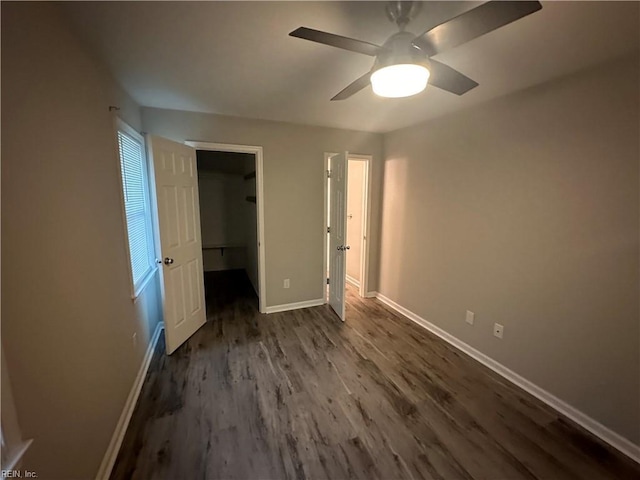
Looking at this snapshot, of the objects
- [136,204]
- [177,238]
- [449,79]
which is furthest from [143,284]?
[449,79]

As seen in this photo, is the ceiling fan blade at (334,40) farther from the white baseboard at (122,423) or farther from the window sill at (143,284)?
the white baseboard at (122,423)

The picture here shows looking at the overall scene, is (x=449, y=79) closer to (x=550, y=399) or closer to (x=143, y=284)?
(x=550, y=399)

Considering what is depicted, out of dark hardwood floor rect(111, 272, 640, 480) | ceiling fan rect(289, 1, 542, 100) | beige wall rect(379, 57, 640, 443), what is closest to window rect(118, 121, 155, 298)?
dark hardwood floor rect(111, 272, 640, 480)

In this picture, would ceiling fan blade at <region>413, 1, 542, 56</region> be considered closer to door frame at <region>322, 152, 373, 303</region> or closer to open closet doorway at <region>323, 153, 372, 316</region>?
open closet doorway at <region>323, 153, 372, 316</region>

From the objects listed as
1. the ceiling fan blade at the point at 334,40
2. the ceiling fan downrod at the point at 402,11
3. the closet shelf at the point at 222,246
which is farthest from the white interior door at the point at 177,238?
the closet shelf at the point at 222,246

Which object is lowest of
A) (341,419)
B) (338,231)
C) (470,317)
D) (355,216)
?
(341,419)

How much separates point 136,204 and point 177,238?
1.49ft

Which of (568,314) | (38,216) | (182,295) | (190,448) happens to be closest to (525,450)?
(568,314)

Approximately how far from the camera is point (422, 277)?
130 inches

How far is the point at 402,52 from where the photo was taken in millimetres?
1240

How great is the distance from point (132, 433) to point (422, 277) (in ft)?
9.69

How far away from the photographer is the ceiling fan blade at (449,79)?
1419 millimetres

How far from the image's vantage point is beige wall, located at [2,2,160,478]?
37.9 inches

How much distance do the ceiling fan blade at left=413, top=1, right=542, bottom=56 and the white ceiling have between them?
0.63 ft
